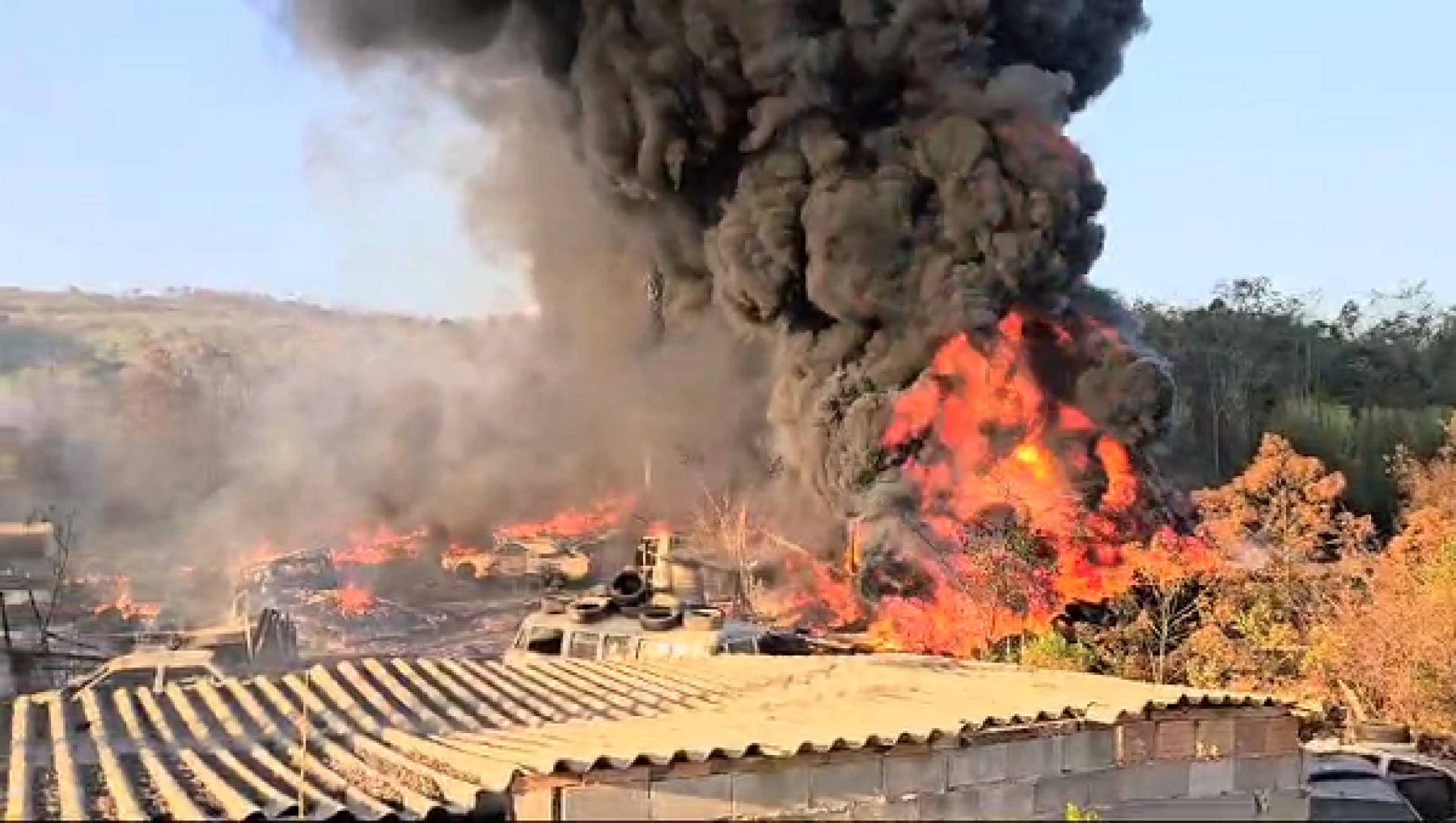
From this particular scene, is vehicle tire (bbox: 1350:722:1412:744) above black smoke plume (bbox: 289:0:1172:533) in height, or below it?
below

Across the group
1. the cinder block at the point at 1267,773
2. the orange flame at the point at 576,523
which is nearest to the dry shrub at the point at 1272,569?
the cinder block at the point at 1267,773

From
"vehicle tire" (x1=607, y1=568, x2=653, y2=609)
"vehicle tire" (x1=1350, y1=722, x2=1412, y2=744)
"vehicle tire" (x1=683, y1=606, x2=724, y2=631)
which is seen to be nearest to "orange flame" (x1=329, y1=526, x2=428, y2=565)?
"vehicle tire" (x1=607, y1=568, x2=653, y2=609)

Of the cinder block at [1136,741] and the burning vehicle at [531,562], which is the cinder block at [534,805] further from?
the burning vehicle at [531,562]

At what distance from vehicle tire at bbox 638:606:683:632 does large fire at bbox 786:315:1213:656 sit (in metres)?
5.61

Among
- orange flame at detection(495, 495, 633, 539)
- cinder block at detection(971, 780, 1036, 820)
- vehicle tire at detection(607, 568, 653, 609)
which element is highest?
orange flame at detection(495, 495, 633, 539)

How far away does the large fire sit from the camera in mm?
19500

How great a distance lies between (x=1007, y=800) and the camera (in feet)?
25.3

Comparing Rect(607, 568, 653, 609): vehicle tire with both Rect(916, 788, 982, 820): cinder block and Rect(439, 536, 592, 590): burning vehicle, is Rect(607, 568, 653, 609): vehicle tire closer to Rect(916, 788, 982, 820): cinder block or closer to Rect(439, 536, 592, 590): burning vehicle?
Rect(916, 788, 982, 820): cinder block

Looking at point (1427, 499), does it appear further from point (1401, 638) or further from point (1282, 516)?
point (1401, 638)

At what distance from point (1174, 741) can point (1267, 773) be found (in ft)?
2.02

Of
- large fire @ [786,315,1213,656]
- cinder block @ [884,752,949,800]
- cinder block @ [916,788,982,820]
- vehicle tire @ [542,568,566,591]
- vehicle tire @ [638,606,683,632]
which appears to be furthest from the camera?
vehicle tire @ [542,568,566,591]

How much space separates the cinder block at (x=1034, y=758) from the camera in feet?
25.4

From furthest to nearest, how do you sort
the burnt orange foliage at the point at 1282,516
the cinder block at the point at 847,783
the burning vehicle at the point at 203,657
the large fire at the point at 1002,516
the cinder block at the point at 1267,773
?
1. the large fire at the point at 1002,516
2. the burnt orange foliage at the point at 1282,516
3. the burning vehicle at the point at 203,657
4. the cinder block at the point at 1267,773
5. the cinder block at the point at 847,783

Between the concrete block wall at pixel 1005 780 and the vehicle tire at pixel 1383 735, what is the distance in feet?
19.1
